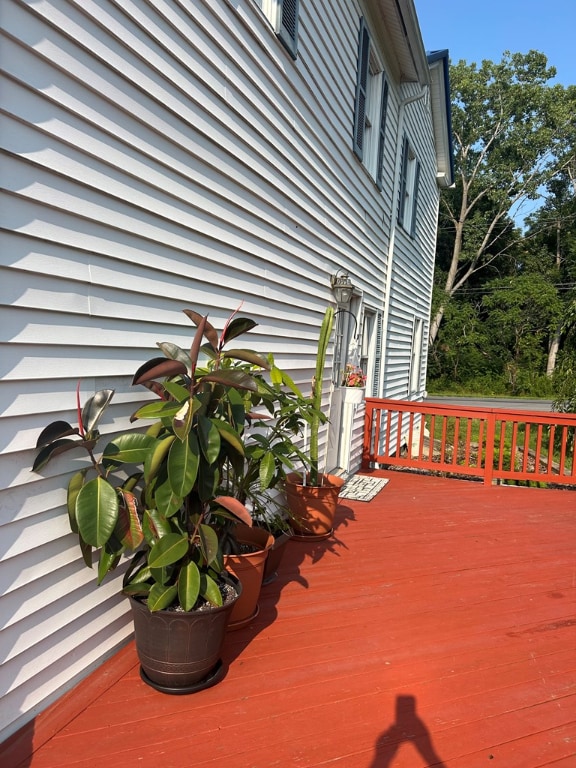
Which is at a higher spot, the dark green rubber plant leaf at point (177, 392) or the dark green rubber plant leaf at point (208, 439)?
the dark green rubber plant leaf at point (177, 392)

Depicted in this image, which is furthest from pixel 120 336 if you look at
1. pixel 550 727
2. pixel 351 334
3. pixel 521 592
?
pixel 351 334

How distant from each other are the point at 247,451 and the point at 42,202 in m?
1.43

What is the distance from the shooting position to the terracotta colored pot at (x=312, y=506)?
3828 millimetres

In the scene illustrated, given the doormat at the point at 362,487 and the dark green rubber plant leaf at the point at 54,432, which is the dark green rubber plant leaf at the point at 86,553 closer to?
the dark green rubber plant leaf at the point at 54,432

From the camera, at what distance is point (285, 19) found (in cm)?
363

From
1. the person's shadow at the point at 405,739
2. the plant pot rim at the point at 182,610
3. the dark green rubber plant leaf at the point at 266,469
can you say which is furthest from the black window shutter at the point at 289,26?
the person's shadow at the point at 405,739

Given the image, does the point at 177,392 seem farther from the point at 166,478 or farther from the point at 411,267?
the point at 411,267

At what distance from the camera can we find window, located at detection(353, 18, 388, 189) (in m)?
5.56

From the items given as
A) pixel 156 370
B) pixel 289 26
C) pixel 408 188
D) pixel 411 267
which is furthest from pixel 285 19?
pixel 411 267

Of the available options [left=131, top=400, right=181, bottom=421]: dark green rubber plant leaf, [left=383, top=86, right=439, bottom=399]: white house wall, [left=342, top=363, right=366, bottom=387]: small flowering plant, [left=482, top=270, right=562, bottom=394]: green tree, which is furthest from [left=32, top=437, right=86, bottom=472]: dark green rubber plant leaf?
[left=482, top=270, right=562, bottom=394]: green tree

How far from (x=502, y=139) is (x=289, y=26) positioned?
2335 cm

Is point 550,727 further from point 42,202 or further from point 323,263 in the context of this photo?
point 323,263

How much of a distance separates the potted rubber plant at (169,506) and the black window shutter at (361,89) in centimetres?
427

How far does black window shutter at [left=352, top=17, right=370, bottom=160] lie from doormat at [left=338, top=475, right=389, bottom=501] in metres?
3.45
